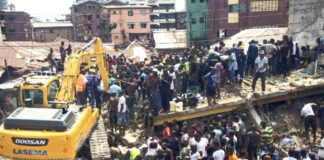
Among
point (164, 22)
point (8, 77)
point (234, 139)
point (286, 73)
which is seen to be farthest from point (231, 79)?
point (164, 22)

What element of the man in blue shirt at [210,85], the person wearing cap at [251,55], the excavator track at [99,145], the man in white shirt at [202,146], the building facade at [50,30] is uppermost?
the building facade at [50,30]

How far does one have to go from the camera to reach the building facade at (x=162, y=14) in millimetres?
59656

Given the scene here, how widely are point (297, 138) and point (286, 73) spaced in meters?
3.60

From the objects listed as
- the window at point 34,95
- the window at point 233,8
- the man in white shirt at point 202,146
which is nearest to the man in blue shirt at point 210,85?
the man in white shirt at point 202,146

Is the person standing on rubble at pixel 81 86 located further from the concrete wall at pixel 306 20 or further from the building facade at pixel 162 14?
the building facade at pixel 162 14

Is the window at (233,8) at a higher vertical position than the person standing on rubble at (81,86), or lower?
higher

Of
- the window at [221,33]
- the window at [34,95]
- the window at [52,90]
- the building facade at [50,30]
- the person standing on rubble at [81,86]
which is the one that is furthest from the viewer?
the building facade at [50,30]

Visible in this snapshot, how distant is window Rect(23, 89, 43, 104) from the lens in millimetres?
9992

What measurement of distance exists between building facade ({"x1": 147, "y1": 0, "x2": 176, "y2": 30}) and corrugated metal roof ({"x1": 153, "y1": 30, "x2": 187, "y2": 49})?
20.7m

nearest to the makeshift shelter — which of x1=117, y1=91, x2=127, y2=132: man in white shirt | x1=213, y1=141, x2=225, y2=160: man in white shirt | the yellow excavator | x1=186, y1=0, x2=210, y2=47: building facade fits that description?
x1=117, y1=91, x2=127, y2=132: man in white shirt

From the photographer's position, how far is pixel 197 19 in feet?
126

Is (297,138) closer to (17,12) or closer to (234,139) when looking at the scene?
(234,139)

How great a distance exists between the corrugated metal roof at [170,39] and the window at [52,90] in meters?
25.4

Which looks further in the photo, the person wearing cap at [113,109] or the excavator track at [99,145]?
the person wearing cap at [113,109]
